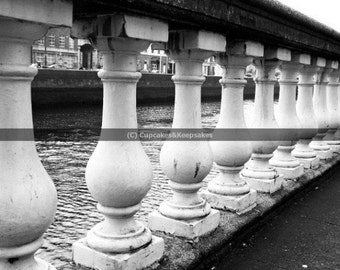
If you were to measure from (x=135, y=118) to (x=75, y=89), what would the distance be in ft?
65.6

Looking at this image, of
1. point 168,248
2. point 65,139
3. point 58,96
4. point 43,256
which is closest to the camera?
point 168,248

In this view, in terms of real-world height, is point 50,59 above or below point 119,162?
above

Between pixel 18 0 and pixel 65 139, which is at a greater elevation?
pixel 18 0

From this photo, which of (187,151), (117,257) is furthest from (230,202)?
(117,257)

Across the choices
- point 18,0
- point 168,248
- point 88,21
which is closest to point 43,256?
point 168,248

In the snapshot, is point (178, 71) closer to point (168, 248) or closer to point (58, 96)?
point (168, 248)

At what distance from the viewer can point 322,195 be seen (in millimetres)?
3836

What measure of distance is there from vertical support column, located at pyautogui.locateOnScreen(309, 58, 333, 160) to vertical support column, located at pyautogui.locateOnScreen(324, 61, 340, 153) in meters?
0.12

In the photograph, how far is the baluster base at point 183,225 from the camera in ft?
7.93

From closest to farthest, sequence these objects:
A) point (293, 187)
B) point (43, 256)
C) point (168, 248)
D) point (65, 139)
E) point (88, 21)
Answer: point (88, 21) → point (168, 248) → point (43, 256) → point (293, 187) → point (65, 139)

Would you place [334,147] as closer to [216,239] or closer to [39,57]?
[216,239]

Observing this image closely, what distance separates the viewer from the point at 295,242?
9.10 ft

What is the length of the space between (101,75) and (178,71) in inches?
21.8

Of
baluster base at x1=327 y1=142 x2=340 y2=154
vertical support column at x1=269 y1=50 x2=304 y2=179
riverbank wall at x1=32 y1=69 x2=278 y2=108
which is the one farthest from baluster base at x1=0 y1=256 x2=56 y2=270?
riverbank wall at x1=32 y1=69 x2=278 y2=108
